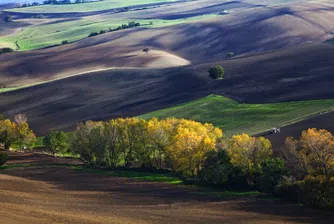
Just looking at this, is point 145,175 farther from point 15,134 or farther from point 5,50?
point 5,50

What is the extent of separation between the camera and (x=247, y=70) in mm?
119250

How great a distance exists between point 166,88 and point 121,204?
6736 centimetres

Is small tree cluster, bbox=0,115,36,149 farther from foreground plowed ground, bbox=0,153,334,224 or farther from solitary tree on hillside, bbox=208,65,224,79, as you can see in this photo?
solitary tree on hillside, bbox=208,65,224,79

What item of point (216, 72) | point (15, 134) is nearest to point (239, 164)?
point (15, 134)

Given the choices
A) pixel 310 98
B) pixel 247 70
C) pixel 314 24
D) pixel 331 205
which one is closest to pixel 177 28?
pixel 314 24

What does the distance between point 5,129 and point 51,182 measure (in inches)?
1296

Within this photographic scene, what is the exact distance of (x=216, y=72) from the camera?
11662cm

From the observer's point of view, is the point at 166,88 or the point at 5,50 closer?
the point at 166,88

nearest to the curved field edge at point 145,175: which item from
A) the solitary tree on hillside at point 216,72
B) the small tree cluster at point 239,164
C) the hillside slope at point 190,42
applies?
the small tree cluster at point 239,164

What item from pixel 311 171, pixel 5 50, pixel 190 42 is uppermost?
pixel 5 50

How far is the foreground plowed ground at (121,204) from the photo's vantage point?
44438mm

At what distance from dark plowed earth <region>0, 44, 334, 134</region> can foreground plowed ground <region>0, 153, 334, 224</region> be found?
39.6 metres

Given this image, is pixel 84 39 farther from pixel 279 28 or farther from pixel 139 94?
pixel 139 94

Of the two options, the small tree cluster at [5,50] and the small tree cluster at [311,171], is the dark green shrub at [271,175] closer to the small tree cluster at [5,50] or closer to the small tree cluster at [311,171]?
the small tree cluster at [311,171]
